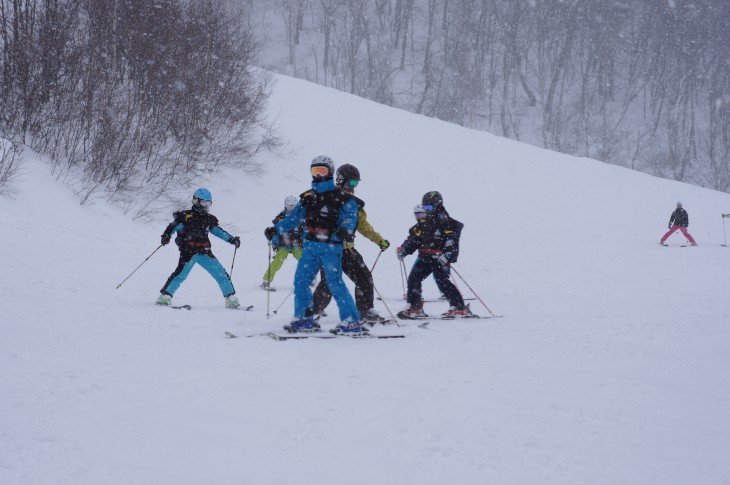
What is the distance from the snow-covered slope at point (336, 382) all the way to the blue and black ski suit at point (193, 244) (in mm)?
487

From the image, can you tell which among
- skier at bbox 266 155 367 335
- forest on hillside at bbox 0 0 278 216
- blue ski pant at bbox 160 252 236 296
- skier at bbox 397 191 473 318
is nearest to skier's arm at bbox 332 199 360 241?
skier at bbox 266 155 367 335

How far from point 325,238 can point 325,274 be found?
415 mm

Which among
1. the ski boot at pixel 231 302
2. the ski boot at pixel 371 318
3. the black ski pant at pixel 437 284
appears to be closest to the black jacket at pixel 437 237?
the black ski pant at pixel 437 284

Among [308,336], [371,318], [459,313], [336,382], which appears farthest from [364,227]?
[336,382]

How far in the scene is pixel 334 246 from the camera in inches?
209

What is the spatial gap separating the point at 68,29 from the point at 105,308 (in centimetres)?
1133

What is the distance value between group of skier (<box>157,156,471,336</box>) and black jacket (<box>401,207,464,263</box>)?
0.01 metres

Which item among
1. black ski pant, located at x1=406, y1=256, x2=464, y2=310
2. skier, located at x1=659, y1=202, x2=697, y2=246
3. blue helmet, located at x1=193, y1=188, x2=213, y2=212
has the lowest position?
black ski pant, located at x1=406, y1=256, x2=464, y2=310

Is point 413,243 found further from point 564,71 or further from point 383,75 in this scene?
point 564,71

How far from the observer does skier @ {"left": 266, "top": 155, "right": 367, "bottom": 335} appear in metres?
5.26

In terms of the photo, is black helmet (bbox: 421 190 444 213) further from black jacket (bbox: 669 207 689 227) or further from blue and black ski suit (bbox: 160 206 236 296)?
black jacket (bbox: 669 207 689 227)

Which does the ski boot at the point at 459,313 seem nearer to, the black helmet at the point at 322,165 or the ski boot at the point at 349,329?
the ski boot at the point at 349,329

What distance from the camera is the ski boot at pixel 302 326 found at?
5.25 m

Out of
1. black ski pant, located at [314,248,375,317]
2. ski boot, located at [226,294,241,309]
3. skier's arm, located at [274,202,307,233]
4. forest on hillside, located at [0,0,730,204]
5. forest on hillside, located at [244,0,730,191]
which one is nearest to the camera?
skier's arm, located at [274,202,307,233]
